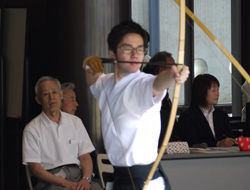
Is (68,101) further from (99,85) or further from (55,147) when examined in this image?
(99,85)

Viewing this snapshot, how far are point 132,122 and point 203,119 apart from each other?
1.68 m

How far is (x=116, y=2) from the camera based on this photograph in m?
2.83

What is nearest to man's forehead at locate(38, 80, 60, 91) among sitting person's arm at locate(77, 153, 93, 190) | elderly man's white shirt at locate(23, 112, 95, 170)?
elderly man's white shirt at locate(23, 112, 95, 170)

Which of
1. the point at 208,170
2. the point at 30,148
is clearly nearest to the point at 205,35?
the point at 208,170

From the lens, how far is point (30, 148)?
2.12 m

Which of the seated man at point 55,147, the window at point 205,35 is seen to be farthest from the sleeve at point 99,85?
the window at point 205,35

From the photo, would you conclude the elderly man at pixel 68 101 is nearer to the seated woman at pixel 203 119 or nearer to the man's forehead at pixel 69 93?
the man's forehead at pixel 69 93

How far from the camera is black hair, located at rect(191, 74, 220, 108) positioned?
266 centimetres

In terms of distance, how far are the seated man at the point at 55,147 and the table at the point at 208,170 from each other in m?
0.45

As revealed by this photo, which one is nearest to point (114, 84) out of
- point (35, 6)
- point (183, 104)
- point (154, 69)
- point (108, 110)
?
point (108, 110)

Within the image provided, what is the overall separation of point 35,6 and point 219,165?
203 centimetres

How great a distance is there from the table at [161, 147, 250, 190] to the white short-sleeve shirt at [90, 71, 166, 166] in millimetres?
1154

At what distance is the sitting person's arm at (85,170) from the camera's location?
7.08 ft

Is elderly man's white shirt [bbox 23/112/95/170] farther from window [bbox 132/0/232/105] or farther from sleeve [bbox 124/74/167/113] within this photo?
window [bbox 132/0/232/105]
